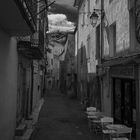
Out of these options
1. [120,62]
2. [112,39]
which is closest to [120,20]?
[112,39]

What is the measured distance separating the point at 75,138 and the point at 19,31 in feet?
15.6

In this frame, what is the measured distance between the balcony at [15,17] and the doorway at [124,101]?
4.69m

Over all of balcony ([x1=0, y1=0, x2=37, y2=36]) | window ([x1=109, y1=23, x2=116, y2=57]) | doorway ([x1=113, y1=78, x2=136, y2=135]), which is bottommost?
doorway ([x1=113, y1=78, x2=136, y2=135])

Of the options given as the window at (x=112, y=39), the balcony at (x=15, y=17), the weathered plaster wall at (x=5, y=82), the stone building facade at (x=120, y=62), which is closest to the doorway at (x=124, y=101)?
the stone building facade at (x=120, y=62)

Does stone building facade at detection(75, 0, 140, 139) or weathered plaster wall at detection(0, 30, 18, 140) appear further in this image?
stone building facade at detection(75, 0, 140, 139)

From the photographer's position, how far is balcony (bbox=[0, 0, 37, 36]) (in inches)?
185

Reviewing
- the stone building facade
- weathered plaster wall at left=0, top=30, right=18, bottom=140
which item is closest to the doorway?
the stone building facade

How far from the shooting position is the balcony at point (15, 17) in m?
4.70

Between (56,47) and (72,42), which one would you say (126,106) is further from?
(56,47)

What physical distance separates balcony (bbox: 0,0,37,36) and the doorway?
4.69 m

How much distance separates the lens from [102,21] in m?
13.8

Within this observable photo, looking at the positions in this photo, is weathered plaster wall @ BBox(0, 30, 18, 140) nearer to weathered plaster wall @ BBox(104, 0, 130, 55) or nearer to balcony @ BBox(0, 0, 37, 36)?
balcony @ BBox(0, 0, 37, 36)

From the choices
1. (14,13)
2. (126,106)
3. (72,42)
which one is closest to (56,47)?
(72,42)

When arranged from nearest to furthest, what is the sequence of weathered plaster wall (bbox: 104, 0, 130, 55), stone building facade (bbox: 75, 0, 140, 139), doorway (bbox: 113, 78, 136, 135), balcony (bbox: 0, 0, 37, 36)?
balcony (bbox: 0, 0, 37, 36) → stone building facade (bbox: 75, 0, 140, 139) → doorway (bbox: 113, 78, 136, 135) → weathered plaster wall (bbox: 104, 0, 130, 55)
